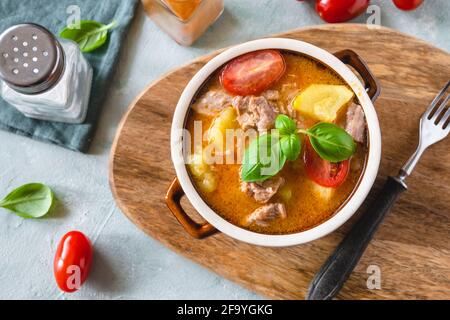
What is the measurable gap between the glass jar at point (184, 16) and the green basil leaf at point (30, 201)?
835 mm

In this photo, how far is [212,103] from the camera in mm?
1869

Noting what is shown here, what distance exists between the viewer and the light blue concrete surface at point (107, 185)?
92.0 inches

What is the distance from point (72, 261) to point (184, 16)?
106 centimetres

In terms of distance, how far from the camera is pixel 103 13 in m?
2.41

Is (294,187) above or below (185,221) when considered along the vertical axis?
above

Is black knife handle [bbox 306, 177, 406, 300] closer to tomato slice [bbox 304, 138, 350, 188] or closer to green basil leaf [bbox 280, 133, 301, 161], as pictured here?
tomato slice [bbox 304, 138, 350, 188]

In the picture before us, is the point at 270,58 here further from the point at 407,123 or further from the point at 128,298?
the point at 128,298

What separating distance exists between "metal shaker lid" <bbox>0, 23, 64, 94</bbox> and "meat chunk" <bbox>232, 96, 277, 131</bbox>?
719 millimetres

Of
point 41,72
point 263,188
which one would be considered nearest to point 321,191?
point 263,188

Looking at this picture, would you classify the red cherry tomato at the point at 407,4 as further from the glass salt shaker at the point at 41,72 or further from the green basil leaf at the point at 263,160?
the glass salt shaker at the point at 41,72

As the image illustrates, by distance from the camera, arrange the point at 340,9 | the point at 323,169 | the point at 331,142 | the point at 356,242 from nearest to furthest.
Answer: the point at 331,142 → the point at 323,169 → the point at 356,242 → the point at 340,9

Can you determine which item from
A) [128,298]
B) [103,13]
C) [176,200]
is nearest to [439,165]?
[176,200]

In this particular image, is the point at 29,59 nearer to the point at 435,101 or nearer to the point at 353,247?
the point at 353,247

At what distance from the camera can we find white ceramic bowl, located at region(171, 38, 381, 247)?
5.85 feet
